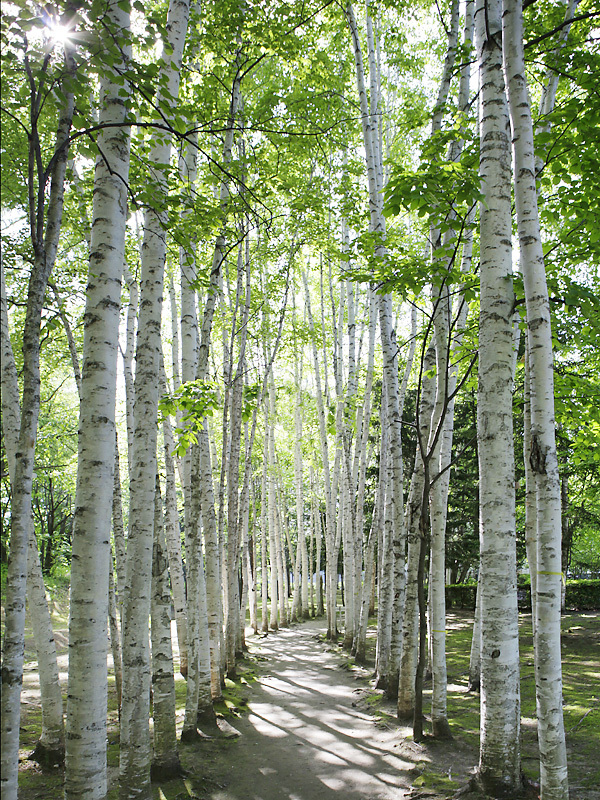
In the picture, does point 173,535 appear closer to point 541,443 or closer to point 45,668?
point 45,668

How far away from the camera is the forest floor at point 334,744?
4.44 m

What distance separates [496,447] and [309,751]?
14.6 ft

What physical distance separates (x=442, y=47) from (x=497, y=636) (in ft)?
31.0

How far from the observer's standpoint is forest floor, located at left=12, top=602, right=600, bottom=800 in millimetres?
4441

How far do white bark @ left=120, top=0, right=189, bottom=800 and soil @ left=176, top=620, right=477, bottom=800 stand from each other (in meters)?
1.33

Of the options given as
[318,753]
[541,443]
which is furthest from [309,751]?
[541,443]

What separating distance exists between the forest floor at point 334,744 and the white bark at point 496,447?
82 centimetres

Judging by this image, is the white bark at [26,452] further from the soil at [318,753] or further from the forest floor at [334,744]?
the soil at [318,753]

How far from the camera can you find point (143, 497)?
150 inches

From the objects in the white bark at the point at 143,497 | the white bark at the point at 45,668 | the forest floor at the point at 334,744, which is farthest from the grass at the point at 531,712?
the white bark at the point at 45,668

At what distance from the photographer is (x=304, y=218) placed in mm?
10195

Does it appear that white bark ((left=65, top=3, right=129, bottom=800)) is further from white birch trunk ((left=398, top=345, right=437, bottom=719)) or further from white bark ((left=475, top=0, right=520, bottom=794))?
white birch trunk ((left=398, top=345, right=437, bottom=719))

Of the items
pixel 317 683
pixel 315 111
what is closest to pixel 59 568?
pixel 317 683

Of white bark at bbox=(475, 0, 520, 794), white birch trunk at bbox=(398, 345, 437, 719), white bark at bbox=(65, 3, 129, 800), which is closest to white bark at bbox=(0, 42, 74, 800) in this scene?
white bark at bbox=(65, 3, 129, 800)
